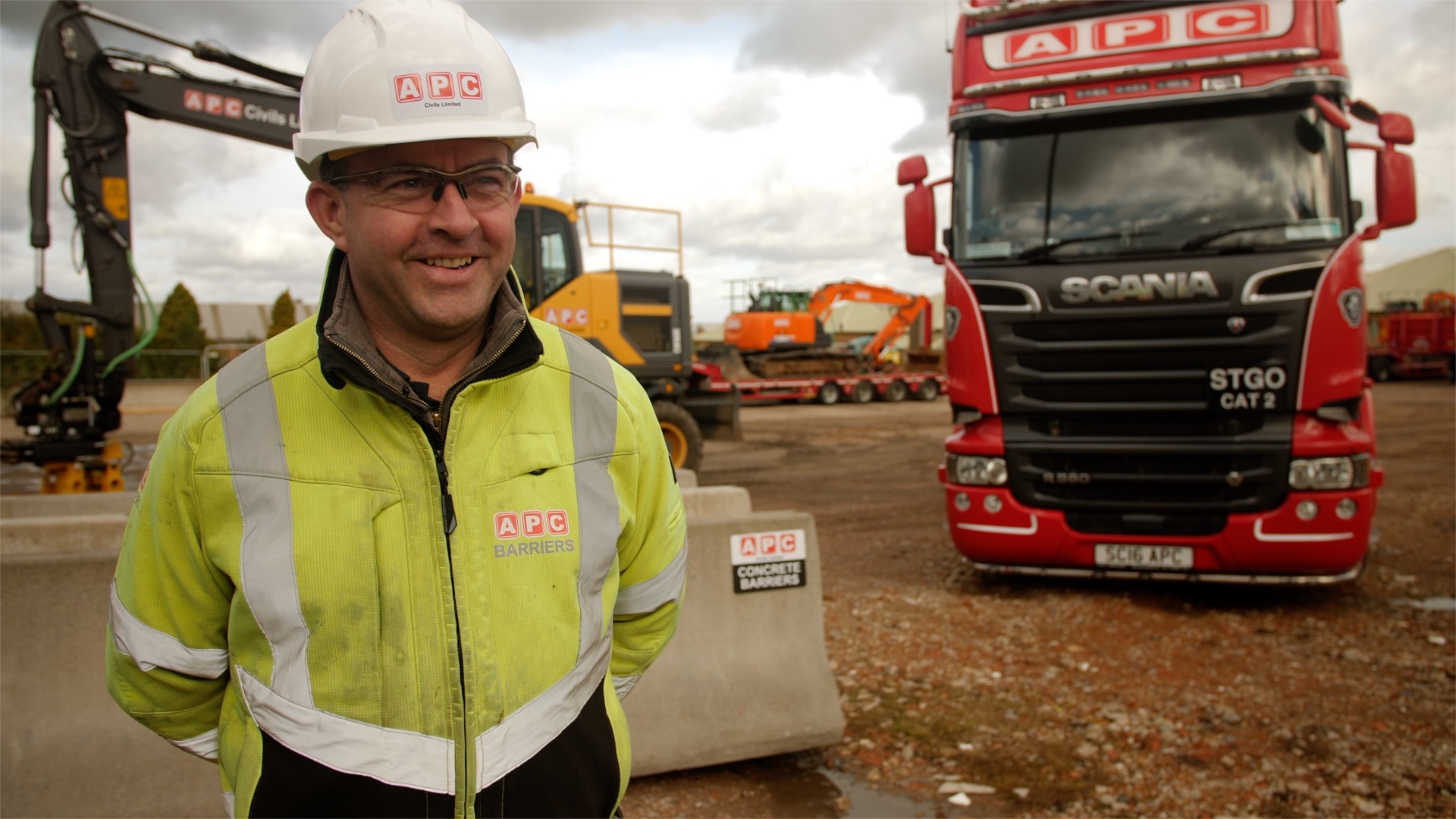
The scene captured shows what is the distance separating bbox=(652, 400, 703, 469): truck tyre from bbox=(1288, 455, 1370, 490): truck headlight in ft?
21.5

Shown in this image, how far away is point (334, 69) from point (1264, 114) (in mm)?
5342

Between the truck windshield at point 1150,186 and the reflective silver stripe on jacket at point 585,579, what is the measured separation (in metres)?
4.45

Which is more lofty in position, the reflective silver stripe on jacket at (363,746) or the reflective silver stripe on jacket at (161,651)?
the reflective silver stripe on jacket at (161,651)

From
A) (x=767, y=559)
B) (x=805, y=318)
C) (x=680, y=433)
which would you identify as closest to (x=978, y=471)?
(x=767, y=559)

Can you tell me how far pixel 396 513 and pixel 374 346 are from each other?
0.28 meters

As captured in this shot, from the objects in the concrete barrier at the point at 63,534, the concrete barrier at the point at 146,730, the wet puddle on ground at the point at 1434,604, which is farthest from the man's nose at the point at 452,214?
the wet puddle on ground at the point at 1434,604

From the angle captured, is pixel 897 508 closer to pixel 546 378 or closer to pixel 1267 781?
pixel 1267 781

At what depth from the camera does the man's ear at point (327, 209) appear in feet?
5.09

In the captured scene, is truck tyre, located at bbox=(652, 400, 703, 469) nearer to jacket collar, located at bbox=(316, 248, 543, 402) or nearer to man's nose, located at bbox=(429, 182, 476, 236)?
jacket collar, located at bbox=(316, 248, 543, 402)

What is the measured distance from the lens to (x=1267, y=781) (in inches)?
139

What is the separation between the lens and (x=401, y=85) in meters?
1.45

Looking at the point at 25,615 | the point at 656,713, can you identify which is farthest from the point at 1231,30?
the point at 25,615

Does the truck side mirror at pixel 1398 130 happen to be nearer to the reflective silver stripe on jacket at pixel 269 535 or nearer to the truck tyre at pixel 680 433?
the reflective silver stripe on jacket at pixel 269 535

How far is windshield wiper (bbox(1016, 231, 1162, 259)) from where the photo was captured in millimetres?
5426
